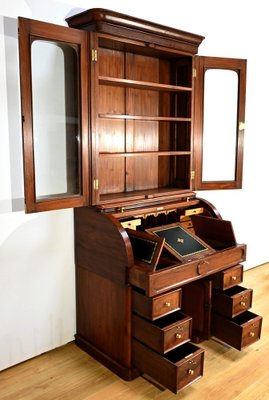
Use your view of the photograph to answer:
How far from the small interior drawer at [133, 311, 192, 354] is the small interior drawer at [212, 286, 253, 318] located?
1.15 ft

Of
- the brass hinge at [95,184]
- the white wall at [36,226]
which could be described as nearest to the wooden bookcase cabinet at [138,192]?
the brass hinge at [95,184]

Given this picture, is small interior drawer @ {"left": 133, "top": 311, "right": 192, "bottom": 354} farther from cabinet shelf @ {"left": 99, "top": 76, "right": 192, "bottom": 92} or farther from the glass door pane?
cabinet shelf @ {"left": 99, "top": 76, "right": 192, "bottom": 92}

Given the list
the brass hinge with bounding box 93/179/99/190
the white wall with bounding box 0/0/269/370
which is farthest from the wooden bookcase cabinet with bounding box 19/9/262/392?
the white wall with bounding box 0/0/269/370

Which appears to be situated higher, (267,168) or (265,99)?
(265,99)

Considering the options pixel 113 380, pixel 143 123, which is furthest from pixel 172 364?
pixel 143 123

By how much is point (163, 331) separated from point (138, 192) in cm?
90

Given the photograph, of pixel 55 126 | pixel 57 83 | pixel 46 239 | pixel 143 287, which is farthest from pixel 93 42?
pixel 143 287

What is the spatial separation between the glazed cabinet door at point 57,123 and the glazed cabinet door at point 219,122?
2.70 feet

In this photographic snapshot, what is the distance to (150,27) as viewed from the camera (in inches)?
81.7

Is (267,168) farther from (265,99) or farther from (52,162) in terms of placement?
(52,162)

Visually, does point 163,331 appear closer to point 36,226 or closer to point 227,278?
point 227,278

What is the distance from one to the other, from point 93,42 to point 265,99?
2.14m

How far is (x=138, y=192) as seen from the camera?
245 cm

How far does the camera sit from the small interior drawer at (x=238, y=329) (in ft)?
7.30
